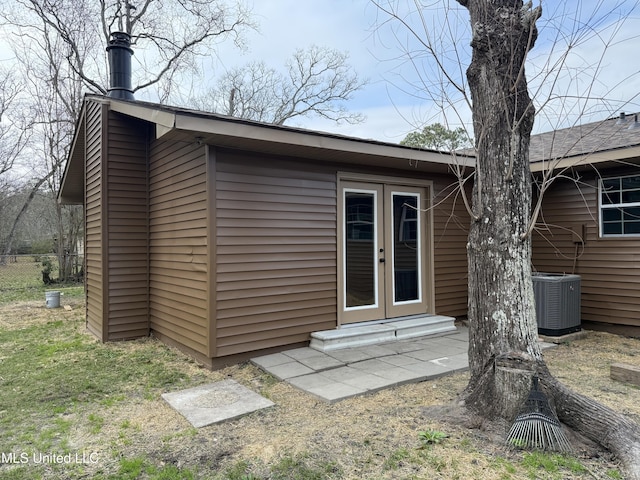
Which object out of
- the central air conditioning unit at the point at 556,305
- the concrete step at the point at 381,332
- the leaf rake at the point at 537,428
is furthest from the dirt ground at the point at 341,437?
the central air conditioning unit at the point at 556,305

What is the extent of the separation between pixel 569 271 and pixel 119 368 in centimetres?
650

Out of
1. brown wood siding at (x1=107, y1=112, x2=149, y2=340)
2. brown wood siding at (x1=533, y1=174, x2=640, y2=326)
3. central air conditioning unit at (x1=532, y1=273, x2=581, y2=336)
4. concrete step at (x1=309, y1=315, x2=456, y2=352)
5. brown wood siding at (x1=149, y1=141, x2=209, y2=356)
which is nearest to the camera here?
brown wood siding at (x1=149, y1=141, x2=209, y2=356)

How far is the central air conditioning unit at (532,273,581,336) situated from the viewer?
17.9 ft

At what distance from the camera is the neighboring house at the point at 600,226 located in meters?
5.62

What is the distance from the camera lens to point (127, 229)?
5699 millimetres

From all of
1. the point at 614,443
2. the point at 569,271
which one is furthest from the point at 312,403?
the point at 569,271

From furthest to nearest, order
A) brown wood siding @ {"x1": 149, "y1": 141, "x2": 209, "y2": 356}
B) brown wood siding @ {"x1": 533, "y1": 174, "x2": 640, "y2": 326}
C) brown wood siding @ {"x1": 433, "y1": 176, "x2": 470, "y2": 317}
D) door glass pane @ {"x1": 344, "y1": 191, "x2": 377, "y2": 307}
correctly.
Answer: brown wood siding @ {"x1": 433, "y1": 176, "x2": 470, "y2": 317} < brown wood siding @ {"x1": 533, "y1": 174, "x2": 640, "y2": 326} < door glass pane @ {"x1": 344, "y1": 191, "x2": 377, "y2": 307} < brown wood siding @ {"x1": 149, "y1": 141, "x2": 209, "y2": 356}

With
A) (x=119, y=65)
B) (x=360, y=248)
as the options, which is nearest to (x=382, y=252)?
(x=360, y=248)

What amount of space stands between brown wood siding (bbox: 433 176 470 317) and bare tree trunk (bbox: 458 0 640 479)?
10.4 feet

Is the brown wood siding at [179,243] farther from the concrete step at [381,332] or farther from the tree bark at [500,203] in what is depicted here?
the tree bark at [500,203]

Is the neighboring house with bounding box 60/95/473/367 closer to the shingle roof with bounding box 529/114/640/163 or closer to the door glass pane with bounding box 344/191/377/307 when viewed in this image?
the door glass pane with bounding box 344/191/377/307

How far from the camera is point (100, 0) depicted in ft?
43.6

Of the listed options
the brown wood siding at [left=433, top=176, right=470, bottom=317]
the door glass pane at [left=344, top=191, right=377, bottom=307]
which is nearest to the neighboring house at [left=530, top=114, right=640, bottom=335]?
the brown wood siding at [left=433, top=176, right=470, bottom=317]

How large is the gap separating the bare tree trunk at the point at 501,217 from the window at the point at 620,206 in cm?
397
